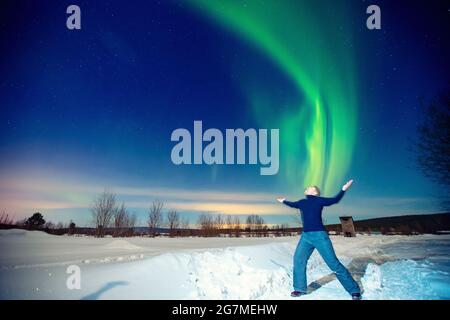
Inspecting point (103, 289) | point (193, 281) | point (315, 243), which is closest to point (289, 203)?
point (315, 243)

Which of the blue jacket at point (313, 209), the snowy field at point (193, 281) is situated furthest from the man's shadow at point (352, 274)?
the blue jacket at point (313, 209)

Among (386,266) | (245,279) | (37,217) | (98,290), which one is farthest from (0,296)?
(37,217)

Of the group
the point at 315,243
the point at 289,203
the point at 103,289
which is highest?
the point at 289,203

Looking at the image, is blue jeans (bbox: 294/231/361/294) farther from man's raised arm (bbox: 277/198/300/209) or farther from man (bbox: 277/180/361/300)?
man's raised arm (bbox: 277/198/300/209)

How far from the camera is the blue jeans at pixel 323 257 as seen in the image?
561 centimetres

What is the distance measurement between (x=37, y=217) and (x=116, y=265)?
32.9 metres

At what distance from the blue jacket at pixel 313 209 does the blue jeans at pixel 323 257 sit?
108 mm

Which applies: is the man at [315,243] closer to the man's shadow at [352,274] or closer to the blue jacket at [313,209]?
the blue jacket at [313,209]

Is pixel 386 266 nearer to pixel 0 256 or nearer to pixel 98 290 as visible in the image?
pixel 98 290

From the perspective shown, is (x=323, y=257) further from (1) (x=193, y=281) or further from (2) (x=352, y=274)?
(2) (x=352, y=274)

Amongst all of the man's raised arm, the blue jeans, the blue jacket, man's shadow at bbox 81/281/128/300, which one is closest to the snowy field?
man's shadow at bbox 81/281/128/300

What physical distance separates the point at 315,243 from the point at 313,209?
0.57 m

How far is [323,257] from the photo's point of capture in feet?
19.0

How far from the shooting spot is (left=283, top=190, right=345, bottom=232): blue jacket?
579 centimetres
